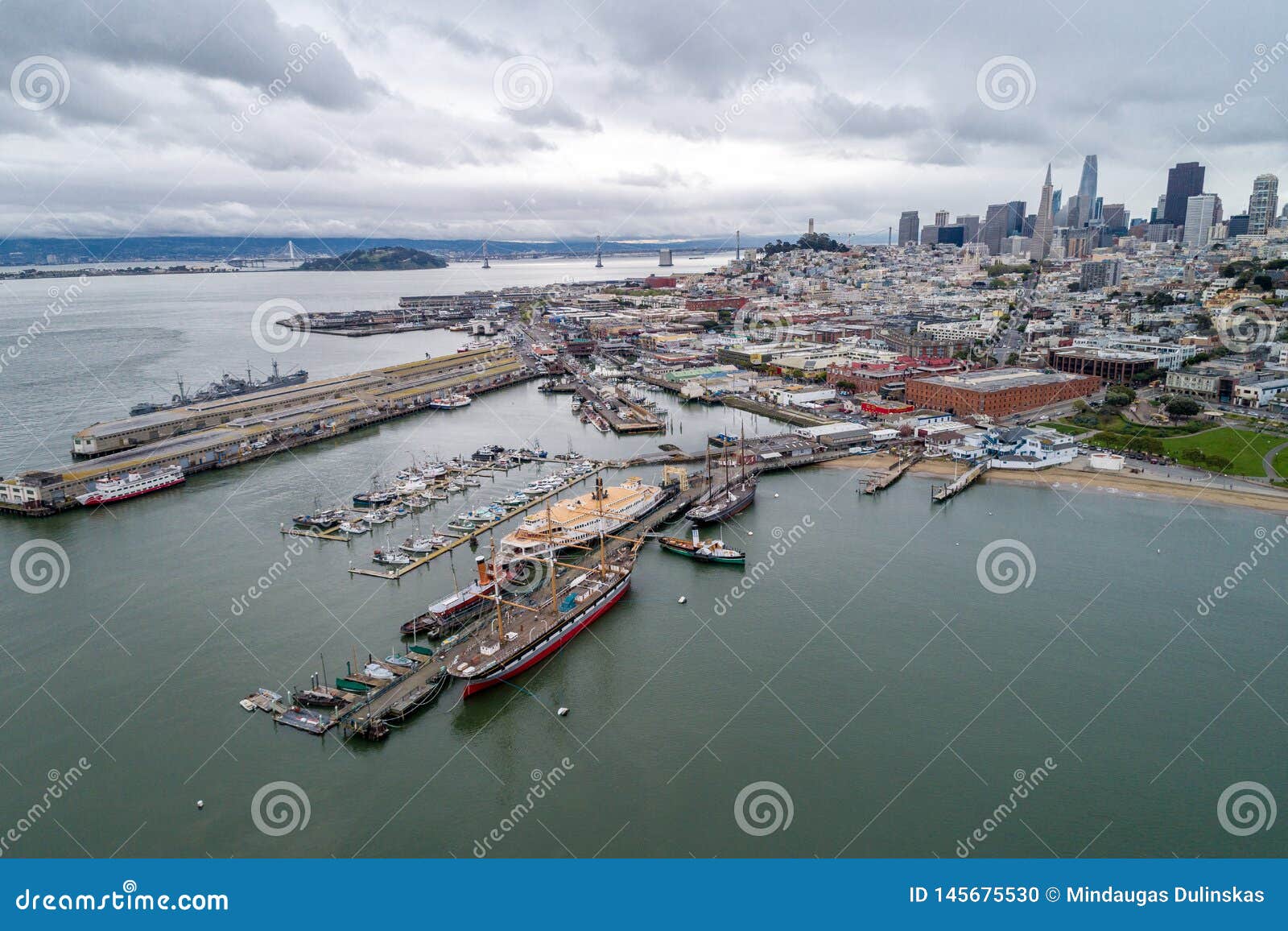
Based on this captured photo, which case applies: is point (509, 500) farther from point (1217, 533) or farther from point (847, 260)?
point (847, 260)

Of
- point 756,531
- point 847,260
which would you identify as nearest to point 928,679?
point 756,531

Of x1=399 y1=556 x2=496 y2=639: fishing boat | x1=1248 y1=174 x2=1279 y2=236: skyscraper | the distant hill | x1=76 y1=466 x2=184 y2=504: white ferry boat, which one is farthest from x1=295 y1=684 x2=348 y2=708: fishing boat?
the distant hill

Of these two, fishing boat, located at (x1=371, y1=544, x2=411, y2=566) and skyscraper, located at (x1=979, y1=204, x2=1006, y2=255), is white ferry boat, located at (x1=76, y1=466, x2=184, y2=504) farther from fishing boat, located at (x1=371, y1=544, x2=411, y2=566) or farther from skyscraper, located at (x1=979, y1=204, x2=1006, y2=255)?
skyscraper, located at (x1=979, y1=204, x2=1006, y2=255)

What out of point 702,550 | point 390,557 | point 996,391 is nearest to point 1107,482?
point 996,391

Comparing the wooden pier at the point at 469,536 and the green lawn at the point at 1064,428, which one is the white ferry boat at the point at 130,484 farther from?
the green lawn at the point at 1064,428

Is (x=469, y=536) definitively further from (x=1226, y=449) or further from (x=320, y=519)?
(x=1226, y=449)
